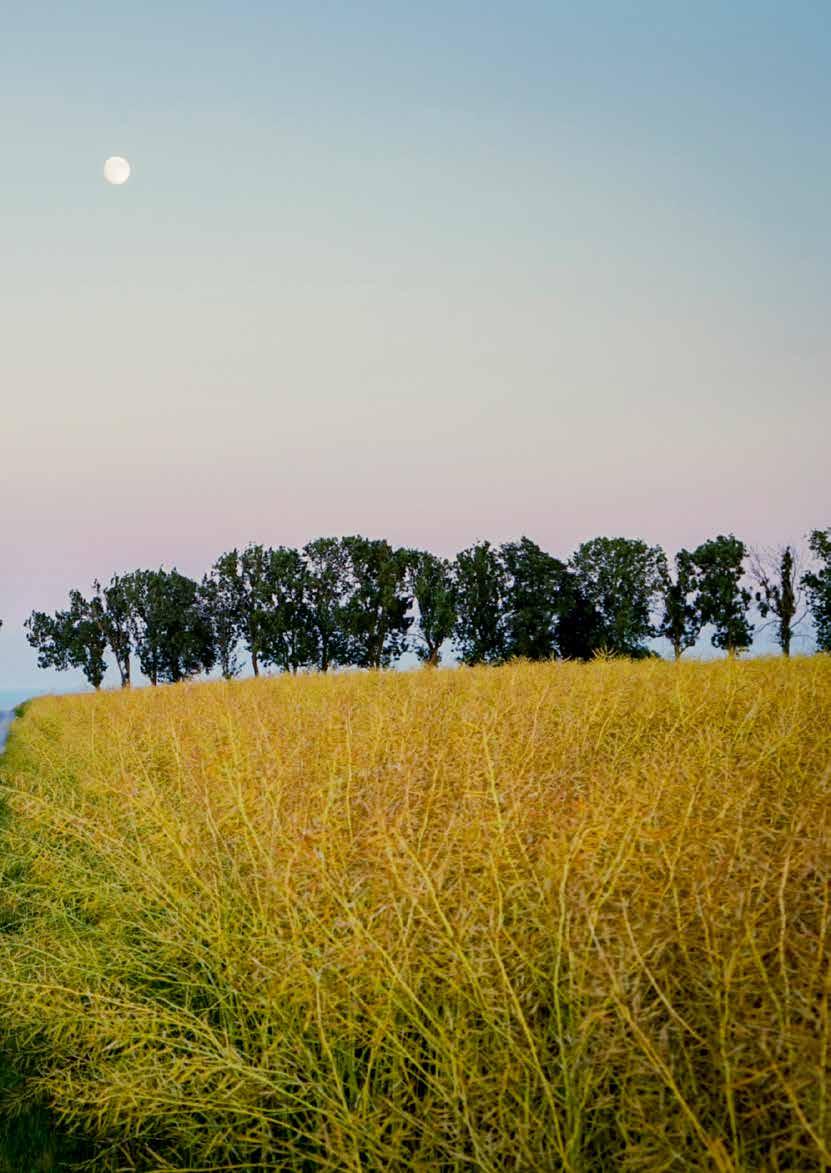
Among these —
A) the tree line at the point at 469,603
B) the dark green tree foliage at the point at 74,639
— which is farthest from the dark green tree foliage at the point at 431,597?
the dark green tree foliage at the point at 74,639

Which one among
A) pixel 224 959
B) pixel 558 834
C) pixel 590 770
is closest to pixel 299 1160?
pixel 224 959

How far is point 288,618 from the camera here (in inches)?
1857

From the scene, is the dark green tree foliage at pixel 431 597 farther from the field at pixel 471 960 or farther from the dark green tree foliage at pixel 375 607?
the field at pixel 471 960

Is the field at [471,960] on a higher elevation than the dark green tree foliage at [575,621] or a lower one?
lower

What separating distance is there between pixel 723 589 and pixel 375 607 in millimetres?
16985

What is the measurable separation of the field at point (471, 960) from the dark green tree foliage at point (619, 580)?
129 feet

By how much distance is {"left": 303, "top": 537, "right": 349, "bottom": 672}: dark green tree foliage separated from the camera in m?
46.4

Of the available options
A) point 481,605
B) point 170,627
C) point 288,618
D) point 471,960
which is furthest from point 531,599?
point 471,960

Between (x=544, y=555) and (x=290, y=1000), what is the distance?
139 ft

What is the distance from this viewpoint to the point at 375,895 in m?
3.23

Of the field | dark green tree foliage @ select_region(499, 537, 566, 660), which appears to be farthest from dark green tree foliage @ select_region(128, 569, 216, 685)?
the field

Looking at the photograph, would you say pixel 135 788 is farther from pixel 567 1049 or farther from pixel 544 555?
pixel 544 555

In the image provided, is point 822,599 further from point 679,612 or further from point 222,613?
point 222,613

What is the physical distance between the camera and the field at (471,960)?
2330mm
